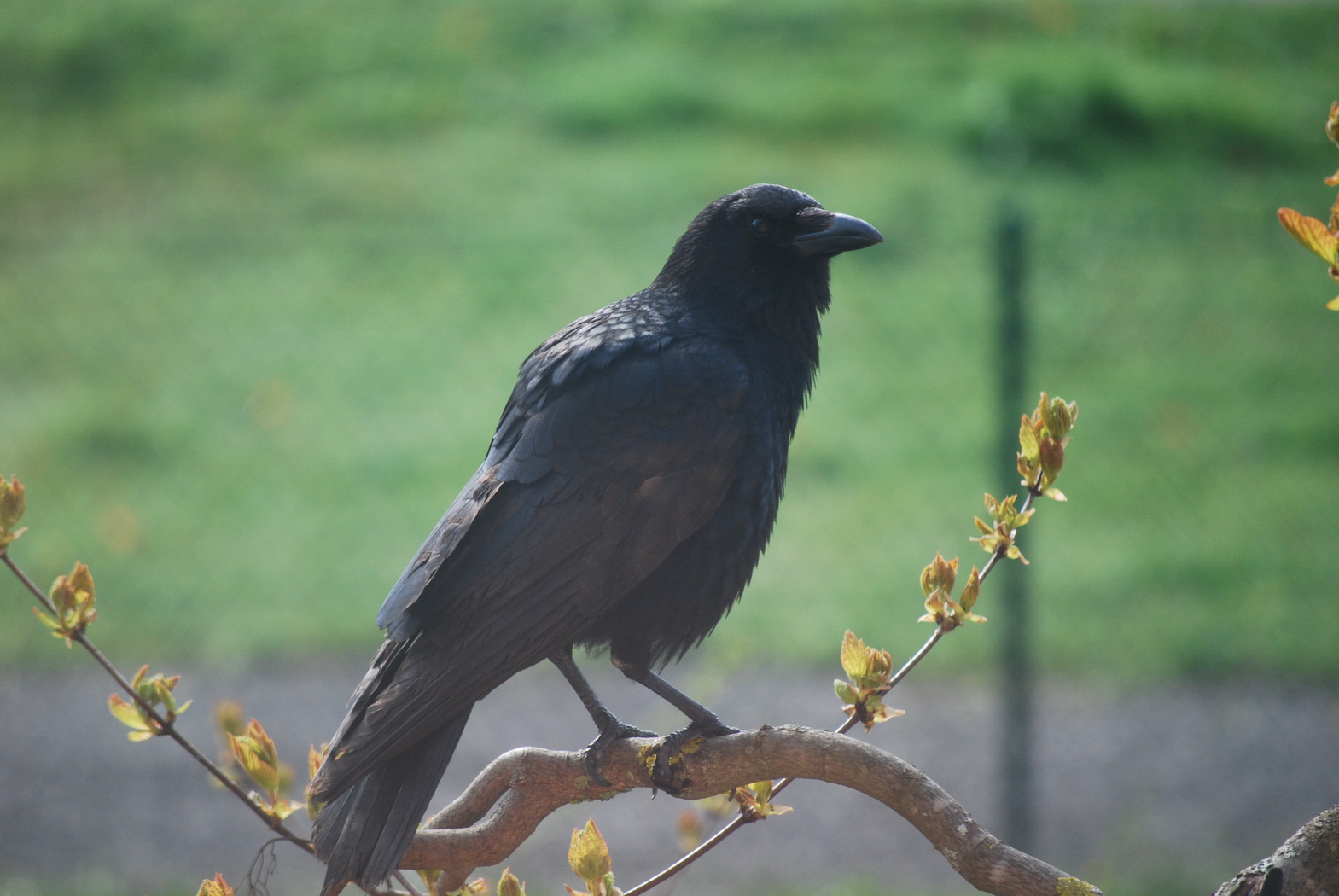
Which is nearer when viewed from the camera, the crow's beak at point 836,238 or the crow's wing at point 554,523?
the crow's wing at point 554,523

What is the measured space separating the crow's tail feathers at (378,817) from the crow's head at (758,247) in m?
1.30

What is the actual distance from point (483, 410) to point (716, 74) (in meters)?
5.37

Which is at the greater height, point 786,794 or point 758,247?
point 758,247

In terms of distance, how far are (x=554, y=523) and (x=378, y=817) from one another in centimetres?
69

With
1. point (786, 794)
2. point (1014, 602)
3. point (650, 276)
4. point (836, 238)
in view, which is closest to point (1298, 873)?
point (836, 238)

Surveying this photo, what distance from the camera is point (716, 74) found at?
1198 cm

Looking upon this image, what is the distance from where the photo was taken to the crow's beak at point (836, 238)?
2.98m

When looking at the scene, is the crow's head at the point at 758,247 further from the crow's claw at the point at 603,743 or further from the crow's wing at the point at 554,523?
the crow's claw at the point at 603,743

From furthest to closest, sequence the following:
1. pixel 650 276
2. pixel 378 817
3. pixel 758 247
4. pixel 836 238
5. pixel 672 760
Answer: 1. pixel 650 276
2. pixel 758 247
3. pixel 836 238
4. pixel 672 760
5. pixel 378 817

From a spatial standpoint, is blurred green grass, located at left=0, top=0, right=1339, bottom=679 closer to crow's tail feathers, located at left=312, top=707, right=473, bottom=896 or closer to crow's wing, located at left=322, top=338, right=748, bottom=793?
crow's wing, located at left=322, top=338, right=748, bottom=793

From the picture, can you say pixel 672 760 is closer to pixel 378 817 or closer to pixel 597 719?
pixel 597 719

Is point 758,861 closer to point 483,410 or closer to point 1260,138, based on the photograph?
point 483,410

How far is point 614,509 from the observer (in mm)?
2689

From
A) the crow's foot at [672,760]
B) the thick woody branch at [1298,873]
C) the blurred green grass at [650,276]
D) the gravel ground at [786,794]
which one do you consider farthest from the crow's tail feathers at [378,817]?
the blurred green grass at [650,276]
